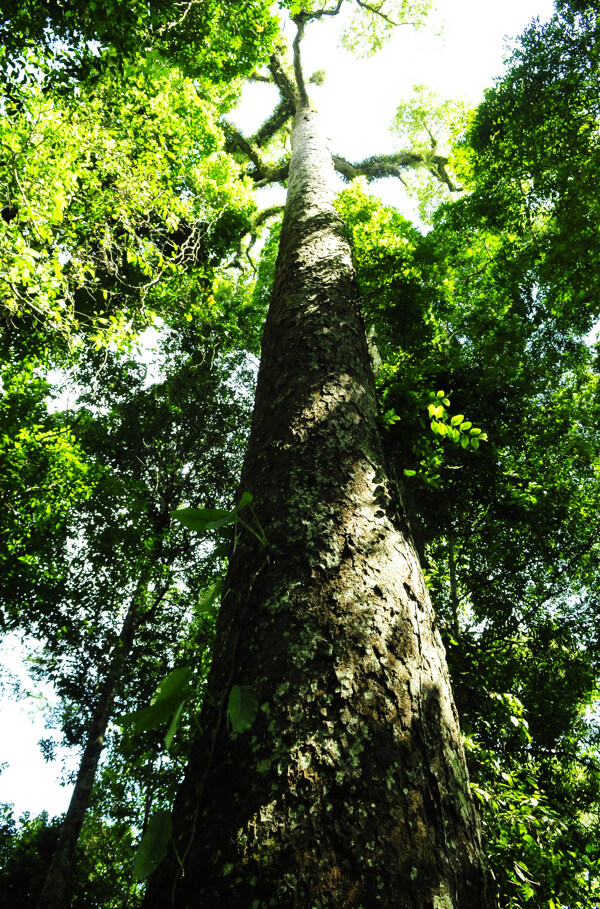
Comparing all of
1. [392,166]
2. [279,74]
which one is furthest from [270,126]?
[392,166]

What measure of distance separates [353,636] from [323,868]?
43cm

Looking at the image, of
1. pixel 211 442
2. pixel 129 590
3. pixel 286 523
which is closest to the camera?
pixel 286 523

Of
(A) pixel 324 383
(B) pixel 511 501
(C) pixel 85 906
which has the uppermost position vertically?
(B) pixel 511 501

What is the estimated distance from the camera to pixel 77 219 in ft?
19.7

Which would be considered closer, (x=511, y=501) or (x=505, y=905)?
(x=505, y=905)

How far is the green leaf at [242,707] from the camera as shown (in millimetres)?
935

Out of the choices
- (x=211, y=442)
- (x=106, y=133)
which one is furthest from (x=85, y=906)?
(x=106, y=133)

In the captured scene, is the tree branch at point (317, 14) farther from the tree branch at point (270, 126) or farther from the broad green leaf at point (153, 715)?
the broad green leaf at point (153, 715)

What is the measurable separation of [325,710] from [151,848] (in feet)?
1.49

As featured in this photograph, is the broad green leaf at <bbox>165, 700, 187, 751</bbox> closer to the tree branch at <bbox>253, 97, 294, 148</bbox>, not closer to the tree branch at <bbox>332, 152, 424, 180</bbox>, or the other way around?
the tree branch at <bbox>332, 152, 424, 180</bbox>

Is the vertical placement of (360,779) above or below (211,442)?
below

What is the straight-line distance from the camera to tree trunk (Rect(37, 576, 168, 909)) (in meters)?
8.17

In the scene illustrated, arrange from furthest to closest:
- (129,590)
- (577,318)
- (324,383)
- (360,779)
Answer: (129,590) < (577,318) < (324,383) < (360,779)

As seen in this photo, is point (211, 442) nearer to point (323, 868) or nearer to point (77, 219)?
point (77, 219)
